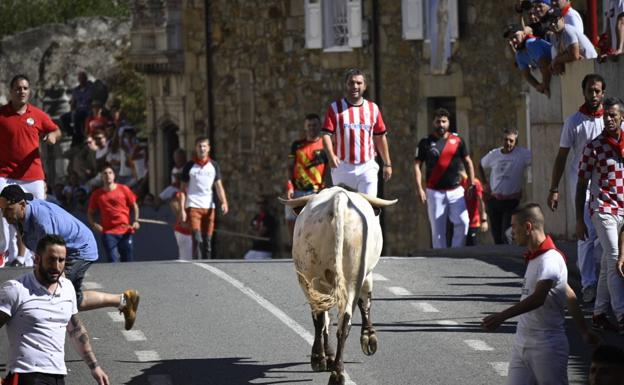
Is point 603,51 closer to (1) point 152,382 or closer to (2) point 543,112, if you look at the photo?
(2) point 543,112

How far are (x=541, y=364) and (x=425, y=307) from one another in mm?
5070

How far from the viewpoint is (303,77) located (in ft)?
112

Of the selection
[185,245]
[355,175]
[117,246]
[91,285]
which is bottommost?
[185,245]

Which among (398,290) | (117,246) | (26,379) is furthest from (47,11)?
(26,379)

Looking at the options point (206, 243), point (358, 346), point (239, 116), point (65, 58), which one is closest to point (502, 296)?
point (358, 346)

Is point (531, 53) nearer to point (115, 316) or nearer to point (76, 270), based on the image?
point (115, 316)

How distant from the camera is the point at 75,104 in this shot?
134ft

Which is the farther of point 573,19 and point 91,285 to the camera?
point 573,19

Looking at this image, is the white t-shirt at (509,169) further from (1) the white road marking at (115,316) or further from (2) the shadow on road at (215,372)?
(2) the shadow on road at (215,372)

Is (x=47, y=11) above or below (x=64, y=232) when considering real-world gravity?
above

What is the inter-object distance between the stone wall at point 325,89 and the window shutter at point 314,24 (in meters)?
0.23

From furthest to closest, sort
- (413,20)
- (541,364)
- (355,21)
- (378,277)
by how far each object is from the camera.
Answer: (355,21) → (413,20) → (378,277) → (541,364)

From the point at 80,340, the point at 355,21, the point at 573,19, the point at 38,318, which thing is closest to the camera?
the point at 38,318

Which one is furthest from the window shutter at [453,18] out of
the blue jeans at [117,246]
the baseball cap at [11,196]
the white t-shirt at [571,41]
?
the baseball cap at [11,196]
